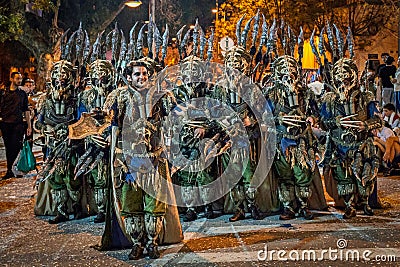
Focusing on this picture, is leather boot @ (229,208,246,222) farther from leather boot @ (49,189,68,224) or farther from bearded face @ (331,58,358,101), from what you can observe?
leather boot @ (49,189,68,224)

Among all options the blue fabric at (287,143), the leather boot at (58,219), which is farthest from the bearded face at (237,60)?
the leather boot at (58,219)

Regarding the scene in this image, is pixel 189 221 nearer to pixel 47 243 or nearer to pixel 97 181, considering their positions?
pixel 97 181

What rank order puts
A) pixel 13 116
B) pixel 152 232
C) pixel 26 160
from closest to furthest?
pixel 152 232 → pixel 26 160 → pixel 13 116

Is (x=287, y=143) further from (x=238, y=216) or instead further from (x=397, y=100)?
(x=397, y=100)

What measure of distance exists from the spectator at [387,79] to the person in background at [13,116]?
906 cm

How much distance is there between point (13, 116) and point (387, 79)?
954cm

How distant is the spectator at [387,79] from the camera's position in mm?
16172

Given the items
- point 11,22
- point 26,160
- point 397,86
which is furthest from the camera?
point 11,22

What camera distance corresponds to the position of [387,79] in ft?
53.4

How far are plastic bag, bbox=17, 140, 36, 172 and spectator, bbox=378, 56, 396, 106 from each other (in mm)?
9170

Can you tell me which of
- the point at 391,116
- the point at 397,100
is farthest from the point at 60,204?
the point at 397,100

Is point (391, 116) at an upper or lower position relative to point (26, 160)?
upper

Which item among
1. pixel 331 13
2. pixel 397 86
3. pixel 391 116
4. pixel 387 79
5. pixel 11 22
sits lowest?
pixel 391 116

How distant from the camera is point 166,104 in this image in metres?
6.55
